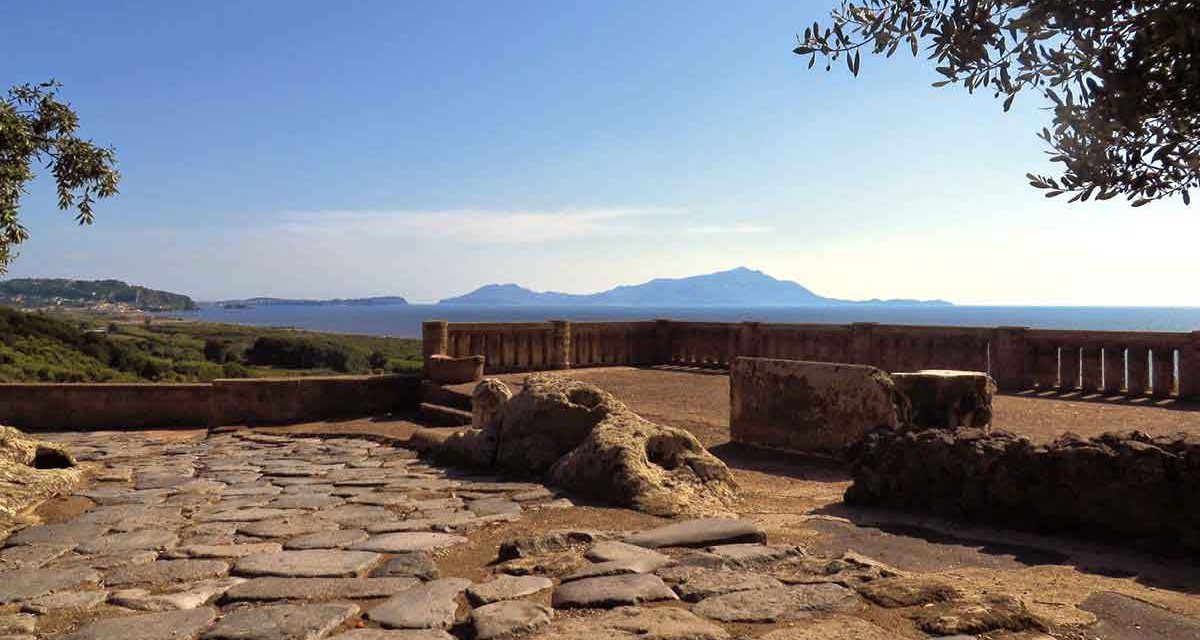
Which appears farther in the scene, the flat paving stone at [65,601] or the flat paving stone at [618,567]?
the flat paving stone at [618,567]

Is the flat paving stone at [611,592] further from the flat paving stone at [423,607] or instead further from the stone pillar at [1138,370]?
the stone pillar at [1138,370]

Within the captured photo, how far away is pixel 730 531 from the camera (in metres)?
4.71

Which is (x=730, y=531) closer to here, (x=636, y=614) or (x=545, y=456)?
(x=636, y=614)

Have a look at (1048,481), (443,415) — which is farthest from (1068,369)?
(443,415)

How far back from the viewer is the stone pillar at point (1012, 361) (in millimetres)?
12883

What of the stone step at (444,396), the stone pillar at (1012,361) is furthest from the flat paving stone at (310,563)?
the stone pillar at (1012,361)

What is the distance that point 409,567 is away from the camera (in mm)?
4402

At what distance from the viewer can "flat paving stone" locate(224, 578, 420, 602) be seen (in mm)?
3908

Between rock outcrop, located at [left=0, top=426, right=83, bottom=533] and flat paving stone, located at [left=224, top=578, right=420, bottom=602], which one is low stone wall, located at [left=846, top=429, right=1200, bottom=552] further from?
rock outcrop, located at [left=0, top=426, right=83, bottom=533]

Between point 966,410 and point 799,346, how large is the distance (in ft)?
25.5

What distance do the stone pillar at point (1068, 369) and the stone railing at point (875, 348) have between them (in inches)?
0.6

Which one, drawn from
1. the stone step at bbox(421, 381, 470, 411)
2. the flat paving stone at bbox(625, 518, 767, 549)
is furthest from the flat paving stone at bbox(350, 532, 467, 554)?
the stone step at bbox(421, 381, 470, 411)

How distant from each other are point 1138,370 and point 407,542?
1136 cm

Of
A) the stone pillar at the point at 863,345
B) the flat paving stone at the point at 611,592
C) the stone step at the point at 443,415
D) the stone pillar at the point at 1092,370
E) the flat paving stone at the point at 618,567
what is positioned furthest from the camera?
the stone pillar at the point at 863,345
